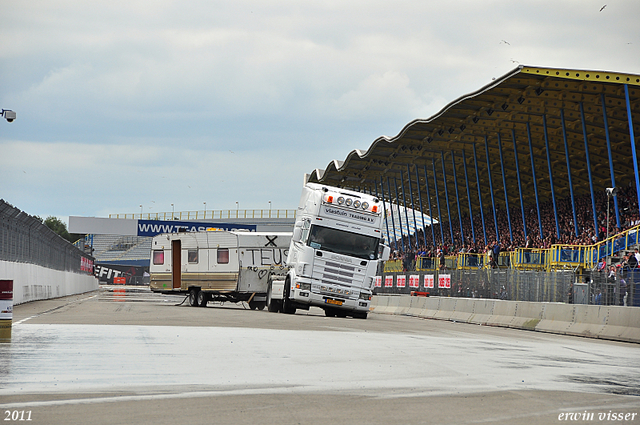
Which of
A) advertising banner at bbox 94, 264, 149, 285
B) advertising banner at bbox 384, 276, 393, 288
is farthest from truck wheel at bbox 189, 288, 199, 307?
advertising banner at bbox 94, 264, 149, 285

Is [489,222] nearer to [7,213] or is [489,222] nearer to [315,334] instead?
[7,213]

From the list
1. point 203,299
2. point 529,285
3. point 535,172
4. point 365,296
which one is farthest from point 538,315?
point 535,172

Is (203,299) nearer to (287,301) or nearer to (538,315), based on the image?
(287,301)

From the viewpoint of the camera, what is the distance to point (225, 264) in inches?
1315

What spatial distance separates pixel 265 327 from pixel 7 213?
14404mm

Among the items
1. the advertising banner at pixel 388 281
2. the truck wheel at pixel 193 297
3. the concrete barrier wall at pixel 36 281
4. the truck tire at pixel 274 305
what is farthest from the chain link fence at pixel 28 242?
the advertising banner at pixel 388 281

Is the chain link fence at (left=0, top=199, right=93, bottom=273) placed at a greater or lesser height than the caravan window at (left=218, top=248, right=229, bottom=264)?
greater

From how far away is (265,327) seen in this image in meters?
19.0

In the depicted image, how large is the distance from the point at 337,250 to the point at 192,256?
10.6m

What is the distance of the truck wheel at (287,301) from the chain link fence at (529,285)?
7327mm

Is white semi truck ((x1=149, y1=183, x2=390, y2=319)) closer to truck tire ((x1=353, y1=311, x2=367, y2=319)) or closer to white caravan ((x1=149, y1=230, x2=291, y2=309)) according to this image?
truck tire ((x1=353, y1=311, x2=367, y2=319))

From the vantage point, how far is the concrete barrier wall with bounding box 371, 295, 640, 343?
21.1 m

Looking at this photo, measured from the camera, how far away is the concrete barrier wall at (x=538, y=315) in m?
21.1

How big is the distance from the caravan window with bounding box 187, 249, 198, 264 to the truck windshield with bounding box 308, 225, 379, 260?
9940 mm
